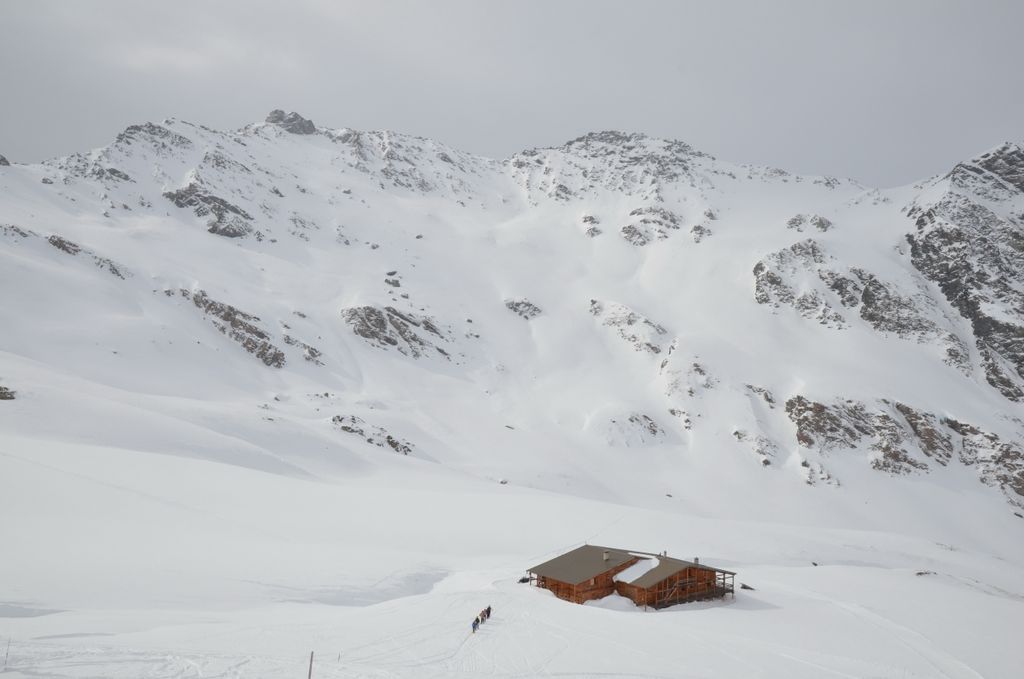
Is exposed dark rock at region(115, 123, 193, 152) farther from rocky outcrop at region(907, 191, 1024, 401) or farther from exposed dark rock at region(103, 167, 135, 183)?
rocky outcrop at region(907, 191, 1024, 401)

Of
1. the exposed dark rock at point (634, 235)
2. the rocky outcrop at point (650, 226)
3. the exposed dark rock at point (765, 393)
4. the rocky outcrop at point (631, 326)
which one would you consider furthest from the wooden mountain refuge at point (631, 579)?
the rocky outcrop at point (650, 226)

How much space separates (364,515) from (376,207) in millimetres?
116810

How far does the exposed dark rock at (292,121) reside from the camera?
193125 millimetres

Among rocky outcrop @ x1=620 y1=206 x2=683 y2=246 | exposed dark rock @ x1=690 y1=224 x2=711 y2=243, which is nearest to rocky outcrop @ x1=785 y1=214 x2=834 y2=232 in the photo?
exposed dark rock @ x1=690 y1=224 x2=711 y2=243

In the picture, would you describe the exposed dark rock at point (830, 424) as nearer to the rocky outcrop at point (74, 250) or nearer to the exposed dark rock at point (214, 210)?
the rocky outcrop at point (74, 250)

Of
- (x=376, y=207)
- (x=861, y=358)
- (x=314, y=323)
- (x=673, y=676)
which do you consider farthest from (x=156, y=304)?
(x=861, y=358)

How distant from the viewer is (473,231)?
14175 cm

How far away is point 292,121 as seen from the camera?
19438cm

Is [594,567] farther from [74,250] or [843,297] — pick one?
[843,297]

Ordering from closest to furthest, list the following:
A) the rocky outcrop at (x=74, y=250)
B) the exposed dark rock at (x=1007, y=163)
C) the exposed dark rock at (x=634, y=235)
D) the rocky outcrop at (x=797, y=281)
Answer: the rocky outcrop at (x=74, y=250), the rocky outcrop at (x=797, y=281), the exposed dark rock at (x=1007, y=163), the exposed dark rock at (x=634, y=235)

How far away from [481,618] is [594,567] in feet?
36.8

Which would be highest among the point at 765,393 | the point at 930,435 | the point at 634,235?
the point at 634,235

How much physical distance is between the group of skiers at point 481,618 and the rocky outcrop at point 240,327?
65118 mm

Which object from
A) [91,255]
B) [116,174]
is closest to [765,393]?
[91,255]
